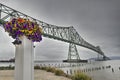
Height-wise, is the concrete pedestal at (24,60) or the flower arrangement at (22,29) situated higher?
the flower arrangement at (22,29)

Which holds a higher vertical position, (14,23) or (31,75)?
(14,23)

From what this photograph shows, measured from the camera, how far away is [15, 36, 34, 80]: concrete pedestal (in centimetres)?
414

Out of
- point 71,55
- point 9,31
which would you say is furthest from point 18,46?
point 71,55

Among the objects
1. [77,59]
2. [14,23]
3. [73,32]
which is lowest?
[77,59]

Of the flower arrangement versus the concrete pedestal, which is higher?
the flower arrangement

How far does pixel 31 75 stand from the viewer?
14.1 ft

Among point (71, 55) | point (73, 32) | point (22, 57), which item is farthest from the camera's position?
point (73, 32)

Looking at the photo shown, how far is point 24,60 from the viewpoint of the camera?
4.14m

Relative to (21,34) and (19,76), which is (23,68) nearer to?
(19,76)

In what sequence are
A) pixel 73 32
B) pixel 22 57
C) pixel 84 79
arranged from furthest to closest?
pixel 73 32
pixel 84 79
pixel 22 57

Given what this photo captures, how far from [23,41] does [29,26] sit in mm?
401

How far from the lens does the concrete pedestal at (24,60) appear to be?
4145 millimetres

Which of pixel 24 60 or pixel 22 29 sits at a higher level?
pixel 22 29

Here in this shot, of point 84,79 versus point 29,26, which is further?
point 84,79
